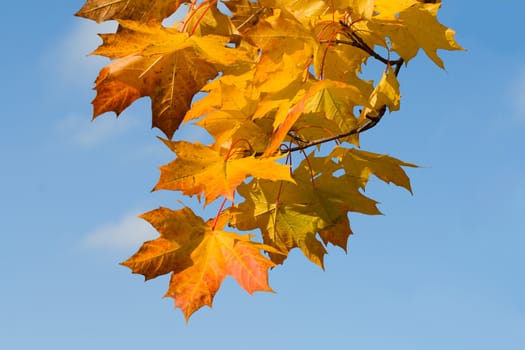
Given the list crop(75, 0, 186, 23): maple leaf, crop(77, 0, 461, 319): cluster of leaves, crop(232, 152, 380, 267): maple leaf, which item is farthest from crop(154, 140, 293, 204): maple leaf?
crop(75, 0, 186, 23): maple leaf

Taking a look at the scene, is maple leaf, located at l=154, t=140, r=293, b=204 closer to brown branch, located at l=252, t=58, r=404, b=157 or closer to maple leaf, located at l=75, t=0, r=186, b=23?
brown branch, located at l=252, t=58, r=404, b=157

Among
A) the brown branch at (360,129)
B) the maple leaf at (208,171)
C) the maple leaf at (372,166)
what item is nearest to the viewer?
the maple leaf at (208,171)

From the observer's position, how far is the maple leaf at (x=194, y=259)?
1.49m

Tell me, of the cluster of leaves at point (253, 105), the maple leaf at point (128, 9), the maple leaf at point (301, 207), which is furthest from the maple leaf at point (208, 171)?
the maple leaf at point (128, 9)

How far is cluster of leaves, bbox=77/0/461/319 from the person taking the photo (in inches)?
55.6

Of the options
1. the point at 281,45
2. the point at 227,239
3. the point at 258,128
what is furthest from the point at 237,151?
the point at 281,45

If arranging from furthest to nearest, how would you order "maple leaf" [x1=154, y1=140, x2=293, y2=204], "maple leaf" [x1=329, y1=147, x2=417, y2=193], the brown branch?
"maple leaf" [x1=329, y1=147, x2=417, y2=193] → the brown branch → "maple leaf" [x1=154, y1=140, x2=293, y2=204]

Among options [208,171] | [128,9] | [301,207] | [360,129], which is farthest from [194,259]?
[128,9]

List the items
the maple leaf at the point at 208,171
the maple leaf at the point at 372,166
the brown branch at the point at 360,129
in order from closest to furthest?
the maple leaf at the point at 208,171 → the brown branch at the point at 360,129 → the maple leaf at the point at 372,166

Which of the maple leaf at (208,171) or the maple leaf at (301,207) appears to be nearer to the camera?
the maple leaf at (208,171)

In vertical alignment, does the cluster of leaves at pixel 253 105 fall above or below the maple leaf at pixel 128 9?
below

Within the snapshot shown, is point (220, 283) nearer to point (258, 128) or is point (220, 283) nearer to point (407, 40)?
point (258, 128)

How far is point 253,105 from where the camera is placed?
1.54 metres

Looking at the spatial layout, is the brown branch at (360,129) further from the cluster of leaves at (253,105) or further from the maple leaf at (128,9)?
the maple leaf at (128,9)
